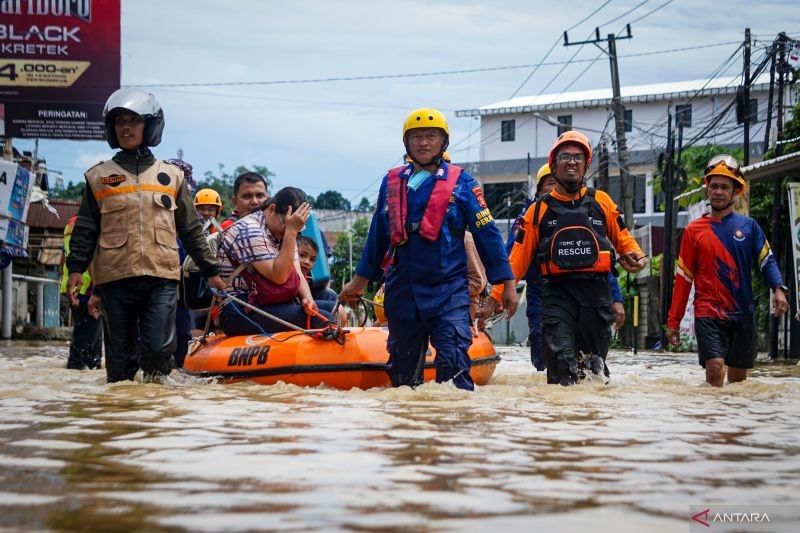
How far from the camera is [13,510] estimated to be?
2.80 m

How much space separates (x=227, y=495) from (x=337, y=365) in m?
4.57

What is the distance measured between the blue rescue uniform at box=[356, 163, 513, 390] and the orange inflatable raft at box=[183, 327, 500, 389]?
0.56 meters

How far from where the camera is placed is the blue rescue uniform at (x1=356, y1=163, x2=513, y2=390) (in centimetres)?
662

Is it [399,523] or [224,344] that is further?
[224,344]

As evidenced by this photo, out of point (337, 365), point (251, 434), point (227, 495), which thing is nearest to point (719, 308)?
point (337, 365)

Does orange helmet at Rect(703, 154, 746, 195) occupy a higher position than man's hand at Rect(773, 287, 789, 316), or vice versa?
orange helmet at Rect(703, 154, 746, 195)

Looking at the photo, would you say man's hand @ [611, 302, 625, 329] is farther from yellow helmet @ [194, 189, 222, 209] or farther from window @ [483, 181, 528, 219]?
window @ [483, 181, 528, 219]

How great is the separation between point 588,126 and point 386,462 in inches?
2270

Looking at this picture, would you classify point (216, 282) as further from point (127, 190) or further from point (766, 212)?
point (766, 212)

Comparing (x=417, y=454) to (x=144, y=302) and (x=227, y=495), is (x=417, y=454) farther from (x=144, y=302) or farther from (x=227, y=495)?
(x=144, y=302)

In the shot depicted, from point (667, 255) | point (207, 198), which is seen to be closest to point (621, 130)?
point (667, 255)

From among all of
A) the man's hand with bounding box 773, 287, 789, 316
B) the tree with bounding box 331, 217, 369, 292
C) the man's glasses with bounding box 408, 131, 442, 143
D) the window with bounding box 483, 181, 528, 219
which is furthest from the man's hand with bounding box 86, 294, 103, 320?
the tree with bounding box 331, 217, 369, 292

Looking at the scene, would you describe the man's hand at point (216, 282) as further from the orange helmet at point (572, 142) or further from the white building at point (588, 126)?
the white building at point (588, 126)

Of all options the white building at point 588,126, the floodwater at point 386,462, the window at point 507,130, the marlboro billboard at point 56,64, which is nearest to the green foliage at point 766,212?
the floodwater at point 386,462
